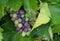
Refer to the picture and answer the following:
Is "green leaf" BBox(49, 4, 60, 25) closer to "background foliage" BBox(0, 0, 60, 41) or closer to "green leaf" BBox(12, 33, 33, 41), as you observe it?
"background foliage" BBox(0, 0, 60, 41)

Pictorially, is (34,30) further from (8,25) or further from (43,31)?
(8,25)

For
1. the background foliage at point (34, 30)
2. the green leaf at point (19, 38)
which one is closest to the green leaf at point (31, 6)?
the background foliage at point (34, 30)

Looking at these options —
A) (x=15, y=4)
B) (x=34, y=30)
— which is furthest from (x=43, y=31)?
(x=15, y=4)

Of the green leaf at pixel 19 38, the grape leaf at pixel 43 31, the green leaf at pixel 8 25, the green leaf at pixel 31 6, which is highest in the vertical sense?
the green leaf at pixel 31 6

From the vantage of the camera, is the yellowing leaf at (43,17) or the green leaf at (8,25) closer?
the yellowing leaf at (43,17)

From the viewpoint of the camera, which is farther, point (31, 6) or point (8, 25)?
point (8, 25)

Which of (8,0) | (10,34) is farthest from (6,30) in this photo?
(8,0)

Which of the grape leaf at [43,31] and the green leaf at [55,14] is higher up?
the green leaf at [55,14]

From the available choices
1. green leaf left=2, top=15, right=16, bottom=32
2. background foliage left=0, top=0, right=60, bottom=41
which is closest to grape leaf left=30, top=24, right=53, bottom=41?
background foliage left=0, top=0, right=60, bottom=41

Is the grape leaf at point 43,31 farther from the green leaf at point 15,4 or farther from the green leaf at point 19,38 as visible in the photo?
the green leaf at point 15,4

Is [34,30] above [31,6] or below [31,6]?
below
